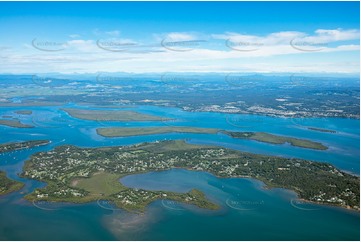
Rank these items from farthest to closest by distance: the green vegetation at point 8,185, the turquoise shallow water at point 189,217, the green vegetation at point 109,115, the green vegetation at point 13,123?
the green vegetation at point 109,115
the green vegetation at point 13,123
the green vegetation at point 8,185
the turquoise shallow water at point 189,217

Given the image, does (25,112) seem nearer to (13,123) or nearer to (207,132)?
(13,123)

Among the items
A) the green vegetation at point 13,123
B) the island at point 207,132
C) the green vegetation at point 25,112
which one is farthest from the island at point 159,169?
the green vegetation at point 25,112

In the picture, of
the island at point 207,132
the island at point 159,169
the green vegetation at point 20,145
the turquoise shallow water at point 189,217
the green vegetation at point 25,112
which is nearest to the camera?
the turquoise shallow water at point 189,217

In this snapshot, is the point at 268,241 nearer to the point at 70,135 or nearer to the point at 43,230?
the point at 43,230

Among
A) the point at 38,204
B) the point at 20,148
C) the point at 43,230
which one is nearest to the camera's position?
the point at 43,230

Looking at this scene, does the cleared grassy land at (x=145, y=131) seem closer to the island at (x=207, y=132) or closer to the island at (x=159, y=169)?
the island at (x=207, y=132)

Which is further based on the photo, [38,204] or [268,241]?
[38,204]

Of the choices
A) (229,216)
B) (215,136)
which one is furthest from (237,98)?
(229,216)

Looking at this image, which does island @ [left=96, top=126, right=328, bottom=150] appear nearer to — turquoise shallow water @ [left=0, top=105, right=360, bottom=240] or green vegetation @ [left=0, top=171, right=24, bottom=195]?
turquoise shallow water @ [left=0, top=105, right=360, bottom=240]
